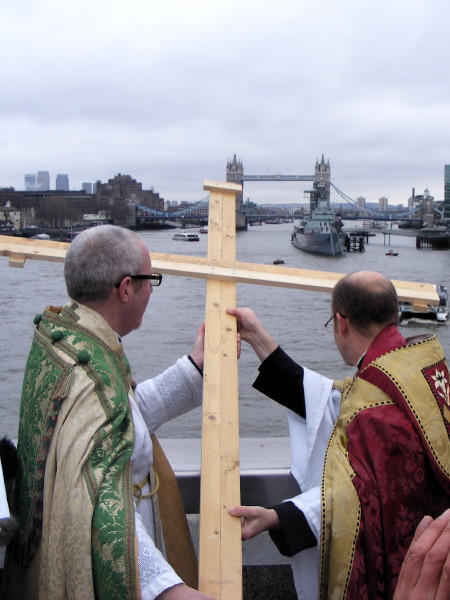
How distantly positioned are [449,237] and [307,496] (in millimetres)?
78234

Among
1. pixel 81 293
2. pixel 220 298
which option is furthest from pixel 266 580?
pixel 81 293

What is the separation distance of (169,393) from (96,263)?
64 centimetres

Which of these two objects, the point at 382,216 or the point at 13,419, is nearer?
the point at 13,419

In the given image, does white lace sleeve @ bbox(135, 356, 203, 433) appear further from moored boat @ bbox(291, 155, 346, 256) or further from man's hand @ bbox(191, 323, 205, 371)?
moored boat @ bbox(291, 155, 346, 256)

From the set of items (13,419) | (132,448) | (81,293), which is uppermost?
(81,293)

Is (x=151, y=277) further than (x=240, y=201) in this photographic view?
No

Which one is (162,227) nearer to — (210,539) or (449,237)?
(449,237)

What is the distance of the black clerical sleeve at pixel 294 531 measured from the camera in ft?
5.67

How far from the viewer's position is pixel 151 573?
4.61 feet

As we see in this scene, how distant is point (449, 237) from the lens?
7562 cm

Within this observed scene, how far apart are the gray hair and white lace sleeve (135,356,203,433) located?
21.2 inches

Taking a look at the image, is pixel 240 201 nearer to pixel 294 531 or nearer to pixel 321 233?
pixel 321 233

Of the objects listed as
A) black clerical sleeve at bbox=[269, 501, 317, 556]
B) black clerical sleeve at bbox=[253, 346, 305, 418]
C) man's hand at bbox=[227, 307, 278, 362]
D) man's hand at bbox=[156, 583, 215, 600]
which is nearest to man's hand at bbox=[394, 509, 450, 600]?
man's hand at bbox=[156, 583, 215, 600]

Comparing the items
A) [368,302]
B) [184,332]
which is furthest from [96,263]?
[184,332]
